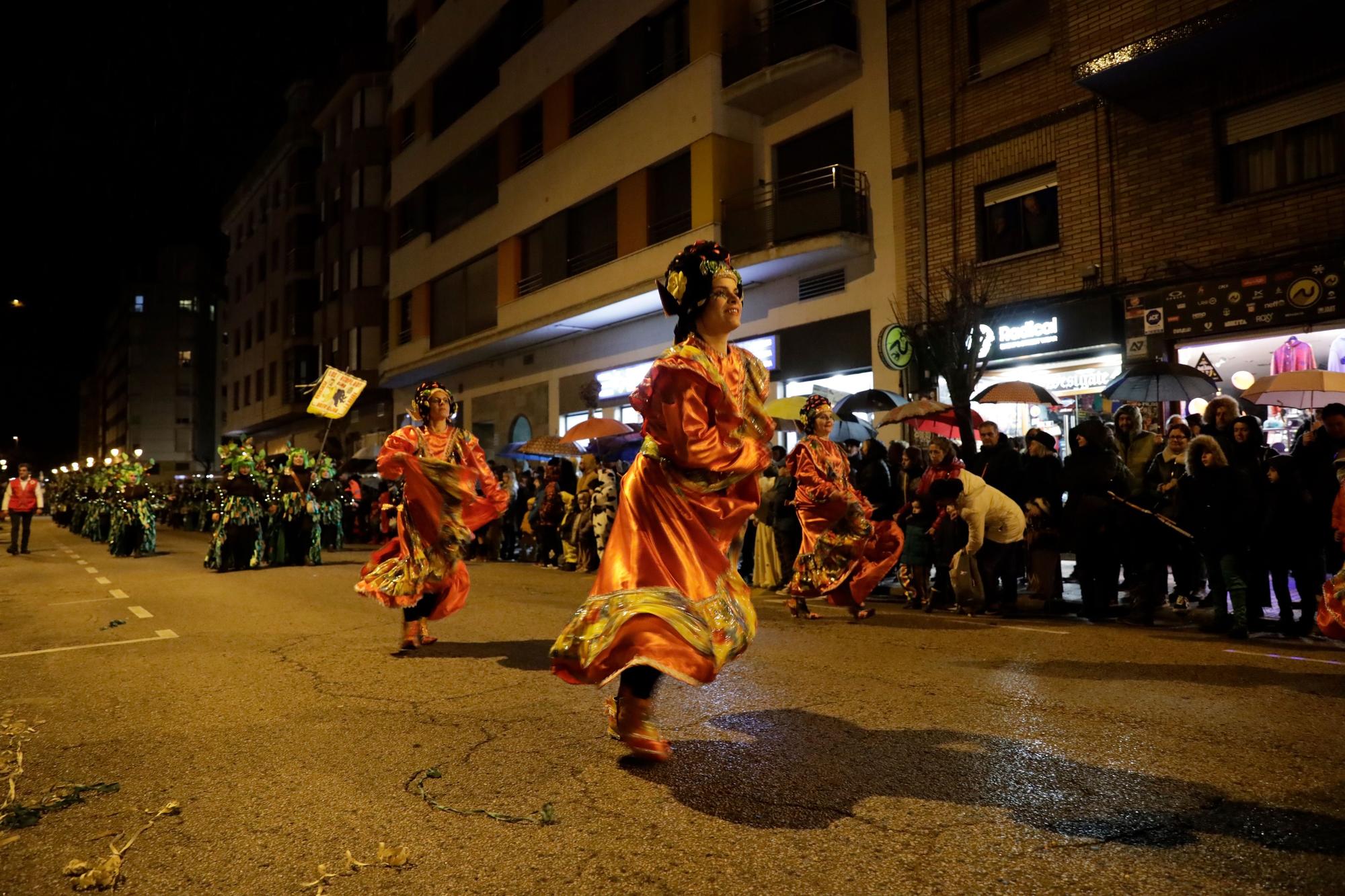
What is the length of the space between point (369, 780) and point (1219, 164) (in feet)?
45.8

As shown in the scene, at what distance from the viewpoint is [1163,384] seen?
1116 centimetres

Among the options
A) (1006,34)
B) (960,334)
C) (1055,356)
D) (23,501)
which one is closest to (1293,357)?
(1055,356)

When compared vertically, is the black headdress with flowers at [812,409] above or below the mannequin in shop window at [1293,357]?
below

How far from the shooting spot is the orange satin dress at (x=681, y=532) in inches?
157

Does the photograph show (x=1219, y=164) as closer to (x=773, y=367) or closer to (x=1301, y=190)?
(x=1301, y=190)

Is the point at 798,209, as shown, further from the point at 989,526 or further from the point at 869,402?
the point at 989,526

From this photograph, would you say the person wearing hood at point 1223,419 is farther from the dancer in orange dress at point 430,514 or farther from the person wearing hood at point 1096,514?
the dancer in orange dress at point 430,514

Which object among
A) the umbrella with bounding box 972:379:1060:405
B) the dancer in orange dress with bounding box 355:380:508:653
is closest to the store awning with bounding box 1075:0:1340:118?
the umbrella with bounding box 972:379:1060:405

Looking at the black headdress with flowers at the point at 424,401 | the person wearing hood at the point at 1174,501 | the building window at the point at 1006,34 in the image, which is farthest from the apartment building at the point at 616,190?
the black headdress with flowers at the point at 424,401

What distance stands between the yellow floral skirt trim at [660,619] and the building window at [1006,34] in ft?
47.2

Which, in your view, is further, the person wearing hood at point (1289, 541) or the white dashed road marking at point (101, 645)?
the person wearing hood at point (1289, 541)

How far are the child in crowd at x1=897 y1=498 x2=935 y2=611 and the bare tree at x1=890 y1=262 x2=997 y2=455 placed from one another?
2.36 m

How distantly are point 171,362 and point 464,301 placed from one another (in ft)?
236

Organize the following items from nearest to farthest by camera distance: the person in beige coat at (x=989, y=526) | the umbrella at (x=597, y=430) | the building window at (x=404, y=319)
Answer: the person in beige coat at (x=989, y=526) < the umbrella at (x=597, y=430) < the building window at (x=404, y=319)
